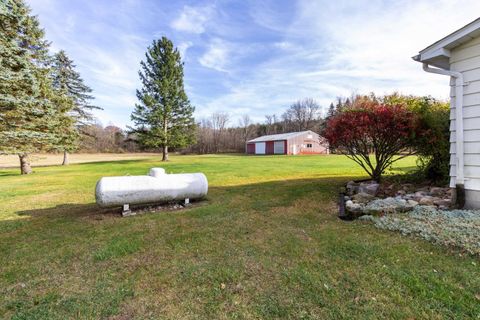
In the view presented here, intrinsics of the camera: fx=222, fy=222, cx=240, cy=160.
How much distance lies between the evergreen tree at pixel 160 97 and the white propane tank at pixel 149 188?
19732mm

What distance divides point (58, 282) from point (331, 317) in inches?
116

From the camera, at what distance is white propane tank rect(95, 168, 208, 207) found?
4.87m

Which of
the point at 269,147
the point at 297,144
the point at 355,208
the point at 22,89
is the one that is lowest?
the point at 355,208

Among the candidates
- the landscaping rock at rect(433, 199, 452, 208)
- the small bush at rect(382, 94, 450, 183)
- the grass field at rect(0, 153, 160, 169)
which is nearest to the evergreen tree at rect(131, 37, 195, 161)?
the grass field at rect(0, 153, 160, 169)

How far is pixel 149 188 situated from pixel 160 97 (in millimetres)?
21772

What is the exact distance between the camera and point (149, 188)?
5227mm

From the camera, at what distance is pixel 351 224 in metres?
4.00

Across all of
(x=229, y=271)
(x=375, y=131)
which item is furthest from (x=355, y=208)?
(x=229, y=271)

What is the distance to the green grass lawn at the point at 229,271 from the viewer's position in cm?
204

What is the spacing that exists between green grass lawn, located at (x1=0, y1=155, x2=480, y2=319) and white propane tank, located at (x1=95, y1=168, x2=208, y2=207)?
55cm

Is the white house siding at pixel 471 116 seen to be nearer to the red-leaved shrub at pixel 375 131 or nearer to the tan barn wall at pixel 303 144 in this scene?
the red-leaved shrub at pixel 375 131

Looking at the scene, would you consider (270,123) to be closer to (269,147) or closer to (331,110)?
(331,110)

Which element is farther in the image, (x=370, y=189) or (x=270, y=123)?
(x=270, y=123)

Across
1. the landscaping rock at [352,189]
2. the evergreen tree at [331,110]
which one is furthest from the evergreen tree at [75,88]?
the evergreen tree at [331,110]
